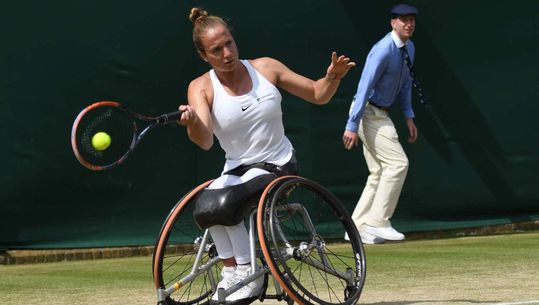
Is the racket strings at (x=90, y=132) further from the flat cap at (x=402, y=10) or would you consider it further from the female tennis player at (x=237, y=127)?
the flat cap at (x=402, y=10)

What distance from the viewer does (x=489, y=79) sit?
11375 millimetres

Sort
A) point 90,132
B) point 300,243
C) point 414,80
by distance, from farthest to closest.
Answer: point 414,80 → point 300,243 → point 90,132

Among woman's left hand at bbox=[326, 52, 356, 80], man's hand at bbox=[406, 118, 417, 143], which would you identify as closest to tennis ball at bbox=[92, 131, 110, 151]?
woman's left hand at bbox=[326, 52, 356, 80]

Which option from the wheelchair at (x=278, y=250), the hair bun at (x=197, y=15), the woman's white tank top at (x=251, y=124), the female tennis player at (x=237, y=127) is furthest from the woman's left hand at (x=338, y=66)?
the hair bun at (x=197, y=15)

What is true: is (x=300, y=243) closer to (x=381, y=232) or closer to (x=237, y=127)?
(x=237, y=127)

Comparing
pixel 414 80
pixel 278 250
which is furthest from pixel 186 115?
pixel 414 80

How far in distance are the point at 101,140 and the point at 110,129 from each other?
42cm

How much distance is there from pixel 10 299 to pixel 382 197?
3.65 meters

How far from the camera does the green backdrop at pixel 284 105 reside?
9781mm

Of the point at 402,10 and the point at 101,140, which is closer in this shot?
the point at 101,140

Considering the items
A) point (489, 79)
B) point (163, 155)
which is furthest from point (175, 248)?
point (489, 79)

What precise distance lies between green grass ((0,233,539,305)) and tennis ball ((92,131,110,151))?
4.90ft

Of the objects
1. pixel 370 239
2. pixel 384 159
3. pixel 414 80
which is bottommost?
pixel 370 239

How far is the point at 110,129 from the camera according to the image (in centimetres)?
609
